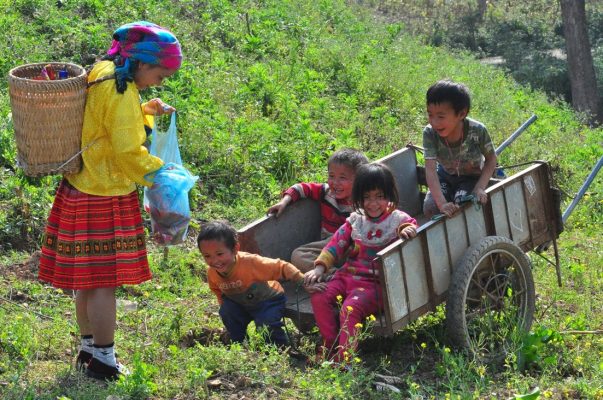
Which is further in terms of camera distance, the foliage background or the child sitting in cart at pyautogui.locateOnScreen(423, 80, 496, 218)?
the child sitting in cart at pyautogui.locateOnScreen(423, 80, 496, 218)

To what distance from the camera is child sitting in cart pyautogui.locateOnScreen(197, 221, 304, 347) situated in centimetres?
510

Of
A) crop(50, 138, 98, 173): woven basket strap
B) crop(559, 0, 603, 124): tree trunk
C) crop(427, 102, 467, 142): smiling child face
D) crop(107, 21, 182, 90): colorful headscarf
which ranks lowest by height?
crop(559, 0, 603, 124): tree trunk

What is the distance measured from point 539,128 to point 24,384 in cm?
835

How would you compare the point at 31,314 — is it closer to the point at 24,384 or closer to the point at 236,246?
the point at 24,384

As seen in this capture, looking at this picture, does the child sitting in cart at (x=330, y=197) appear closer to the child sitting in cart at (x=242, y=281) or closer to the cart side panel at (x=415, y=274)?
the child sitting in cart at (x=242, y=281)

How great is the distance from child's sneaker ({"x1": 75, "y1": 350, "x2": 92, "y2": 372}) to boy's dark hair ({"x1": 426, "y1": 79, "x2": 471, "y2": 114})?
2510 millimetres

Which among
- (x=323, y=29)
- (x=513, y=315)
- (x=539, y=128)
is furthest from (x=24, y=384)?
(x=323, y=29)

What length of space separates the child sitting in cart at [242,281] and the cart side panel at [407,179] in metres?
1.45

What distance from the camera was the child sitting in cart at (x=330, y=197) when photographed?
225 inches

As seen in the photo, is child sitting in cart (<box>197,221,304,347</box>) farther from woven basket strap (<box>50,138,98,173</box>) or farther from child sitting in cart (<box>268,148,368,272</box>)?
woven basket strap (<box>50,138,98,173</box>)

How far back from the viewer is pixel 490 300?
5480mm

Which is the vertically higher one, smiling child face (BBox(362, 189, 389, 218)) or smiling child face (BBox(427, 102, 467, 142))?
smiling child face (BBox(427, 102, 467, 142))

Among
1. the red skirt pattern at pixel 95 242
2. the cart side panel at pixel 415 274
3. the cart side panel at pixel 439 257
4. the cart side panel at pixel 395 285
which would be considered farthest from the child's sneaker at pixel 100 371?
the cart side panel at pixel 439 257

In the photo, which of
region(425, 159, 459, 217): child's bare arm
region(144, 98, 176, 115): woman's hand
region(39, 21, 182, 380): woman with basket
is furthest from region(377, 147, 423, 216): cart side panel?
region(39, 21, 182, 380): woman with basket
